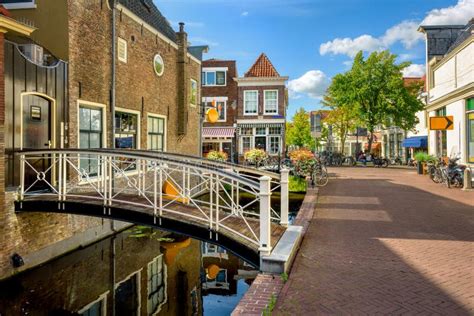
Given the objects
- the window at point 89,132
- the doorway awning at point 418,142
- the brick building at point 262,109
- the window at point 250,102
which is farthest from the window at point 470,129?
the doorway awning at point 418,142

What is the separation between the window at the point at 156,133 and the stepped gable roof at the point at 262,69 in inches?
633

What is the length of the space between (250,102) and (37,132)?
71.9 ft

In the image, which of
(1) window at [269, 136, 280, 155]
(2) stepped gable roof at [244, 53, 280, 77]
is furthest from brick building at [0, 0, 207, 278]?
(1) window at [269, 136, 280, 155]

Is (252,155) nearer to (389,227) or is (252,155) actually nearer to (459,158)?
(459,158)

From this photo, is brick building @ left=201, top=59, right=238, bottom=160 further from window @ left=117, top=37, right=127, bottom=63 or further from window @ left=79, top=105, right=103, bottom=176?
window @ left=79, top=105, right=103, bottom=176

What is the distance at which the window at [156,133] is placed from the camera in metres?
12.7

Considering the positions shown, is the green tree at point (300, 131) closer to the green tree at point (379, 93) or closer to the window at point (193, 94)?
the green tree at point (379, 93)

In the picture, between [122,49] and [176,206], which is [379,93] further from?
[176,206]

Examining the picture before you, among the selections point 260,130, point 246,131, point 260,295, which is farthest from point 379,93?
point 260,295

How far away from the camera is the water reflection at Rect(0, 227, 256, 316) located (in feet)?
19.5

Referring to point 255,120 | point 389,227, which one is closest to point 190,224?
point 389,227

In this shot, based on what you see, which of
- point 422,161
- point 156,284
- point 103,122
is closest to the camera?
point 156,284

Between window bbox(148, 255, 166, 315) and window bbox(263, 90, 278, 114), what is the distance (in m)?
21.2

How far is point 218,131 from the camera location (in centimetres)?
2848
